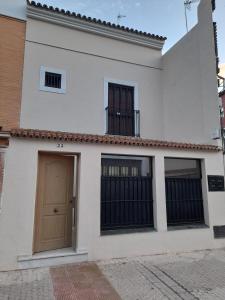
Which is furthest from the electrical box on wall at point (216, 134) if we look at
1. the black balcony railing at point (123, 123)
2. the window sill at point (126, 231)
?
the window sill at point (126, 231)

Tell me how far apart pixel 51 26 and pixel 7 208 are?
698 centimetres

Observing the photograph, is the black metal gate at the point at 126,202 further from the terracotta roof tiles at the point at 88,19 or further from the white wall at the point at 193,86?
the terracotta roof tiles at the point at 88,19

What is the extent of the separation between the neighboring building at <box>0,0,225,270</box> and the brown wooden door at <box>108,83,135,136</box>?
4 centimetres

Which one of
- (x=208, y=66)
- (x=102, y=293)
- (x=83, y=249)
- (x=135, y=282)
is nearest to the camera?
(x=102, y=293)

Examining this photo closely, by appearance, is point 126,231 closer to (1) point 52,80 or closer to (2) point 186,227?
(2) point 186,227

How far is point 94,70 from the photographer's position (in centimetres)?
953

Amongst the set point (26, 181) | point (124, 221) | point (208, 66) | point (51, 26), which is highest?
point (51, 26)

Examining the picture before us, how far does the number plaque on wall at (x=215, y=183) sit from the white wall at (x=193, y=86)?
4.33 ft

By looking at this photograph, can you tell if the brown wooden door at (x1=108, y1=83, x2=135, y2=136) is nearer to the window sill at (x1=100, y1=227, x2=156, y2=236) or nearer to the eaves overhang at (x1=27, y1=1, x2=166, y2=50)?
the eaves overhang at (x1=27, y1=1, x2=166, y2=50)

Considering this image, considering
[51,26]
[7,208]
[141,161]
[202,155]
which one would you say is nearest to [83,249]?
[7,208]

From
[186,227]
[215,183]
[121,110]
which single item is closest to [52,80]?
[121,110]

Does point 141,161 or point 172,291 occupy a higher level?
point 141,161

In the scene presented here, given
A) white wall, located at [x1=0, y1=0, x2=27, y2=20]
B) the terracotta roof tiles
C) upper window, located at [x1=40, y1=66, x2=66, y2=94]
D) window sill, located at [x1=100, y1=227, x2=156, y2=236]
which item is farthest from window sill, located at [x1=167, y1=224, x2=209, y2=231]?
white wall, located at [x1=0, y1=0, x2=27, y2=20]

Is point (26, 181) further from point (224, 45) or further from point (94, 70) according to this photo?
point (224, 45)
